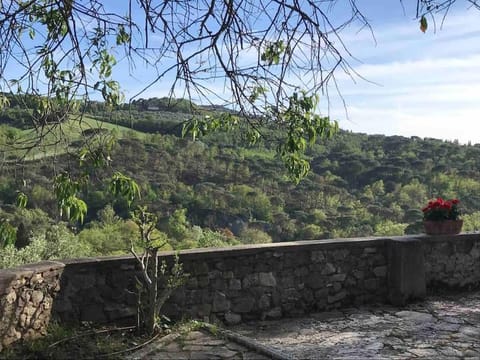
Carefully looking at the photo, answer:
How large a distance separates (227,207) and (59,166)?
1084 inches

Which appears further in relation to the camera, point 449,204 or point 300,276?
point 449,204

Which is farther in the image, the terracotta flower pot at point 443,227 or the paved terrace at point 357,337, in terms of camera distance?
the terracotta flower pot at point 443,227

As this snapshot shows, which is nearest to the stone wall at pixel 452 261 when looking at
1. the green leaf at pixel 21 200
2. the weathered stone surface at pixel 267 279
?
the weathered stone surface at pixel 267 279

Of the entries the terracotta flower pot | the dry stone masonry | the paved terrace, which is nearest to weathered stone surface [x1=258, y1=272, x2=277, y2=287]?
the dry stone masonry

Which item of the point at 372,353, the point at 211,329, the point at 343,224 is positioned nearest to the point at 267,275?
the point at 211,329

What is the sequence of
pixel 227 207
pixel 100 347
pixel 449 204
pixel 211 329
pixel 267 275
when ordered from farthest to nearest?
pixel 227 207
pixel 449 204
pixel 267 275
pixel 211 329
pixel 100 347

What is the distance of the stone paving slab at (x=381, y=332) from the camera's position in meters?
4.04

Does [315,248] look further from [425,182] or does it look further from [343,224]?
[425,182]

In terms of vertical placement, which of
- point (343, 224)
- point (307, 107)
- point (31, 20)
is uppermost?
point (31, 20)

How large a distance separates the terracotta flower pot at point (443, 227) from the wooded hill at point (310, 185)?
17.3 meters

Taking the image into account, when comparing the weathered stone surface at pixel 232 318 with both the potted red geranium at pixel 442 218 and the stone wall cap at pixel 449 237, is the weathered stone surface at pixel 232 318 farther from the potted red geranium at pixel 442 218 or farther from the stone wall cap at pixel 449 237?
the potted red geranium at pixel 442 218

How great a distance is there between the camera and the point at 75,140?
323 cm

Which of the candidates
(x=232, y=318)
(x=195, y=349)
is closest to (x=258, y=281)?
(x=232, y=318)

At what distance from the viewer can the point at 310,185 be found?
3142 centimetres
